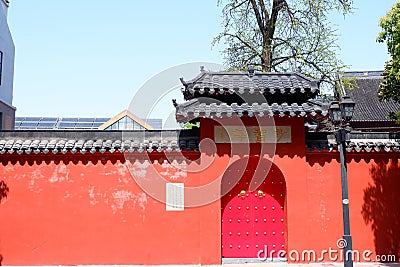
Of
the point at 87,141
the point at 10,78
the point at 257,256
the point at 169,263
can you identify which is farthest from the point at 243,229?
the point at 10,78

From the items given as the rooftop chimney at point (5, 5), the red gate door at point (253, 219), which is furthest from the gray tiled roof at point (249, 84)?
the rooftop chimney at point (5, 5)

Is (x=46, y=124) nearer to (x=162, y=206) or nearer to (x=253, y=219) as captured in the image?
(x=162, y=206)

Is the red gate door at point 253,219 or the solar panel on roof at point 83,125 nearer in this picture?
the red gate door at point 253,219

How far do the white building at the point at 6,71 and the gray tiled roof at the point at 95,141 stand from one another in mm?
7229

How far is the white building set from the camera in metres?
15.4

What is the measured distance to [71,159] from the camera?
328 inches

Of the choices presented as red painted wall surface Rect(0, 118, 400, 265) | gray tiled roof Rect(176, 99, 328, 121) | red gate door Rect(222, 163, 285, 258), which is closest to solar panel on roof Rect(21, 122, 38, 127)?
red painted wall surface Rect(0, 118, 400, 265)

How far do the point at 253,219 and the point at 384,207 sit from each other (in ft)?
8.96

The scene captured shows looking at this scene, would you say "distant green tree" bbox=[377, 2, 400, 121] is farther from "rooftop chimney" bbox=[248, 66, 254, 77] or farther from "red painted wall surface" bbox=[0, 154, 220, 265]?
"red painted wall surface" bbox=[0, 154, 220, 265]

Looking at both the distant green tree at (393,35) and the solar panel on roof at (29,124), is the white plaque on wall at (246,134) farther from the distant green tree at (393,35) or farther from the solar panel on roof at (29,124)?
the solar panel on roof at (29,124)

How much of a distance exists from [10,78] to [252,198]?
486 inches

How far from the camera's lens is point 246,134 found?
26.8ft

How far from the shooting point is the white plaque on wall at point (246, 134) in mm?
8188

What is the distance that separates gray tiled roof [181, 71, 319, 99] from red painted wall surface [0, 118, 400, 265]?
0.64 metres
